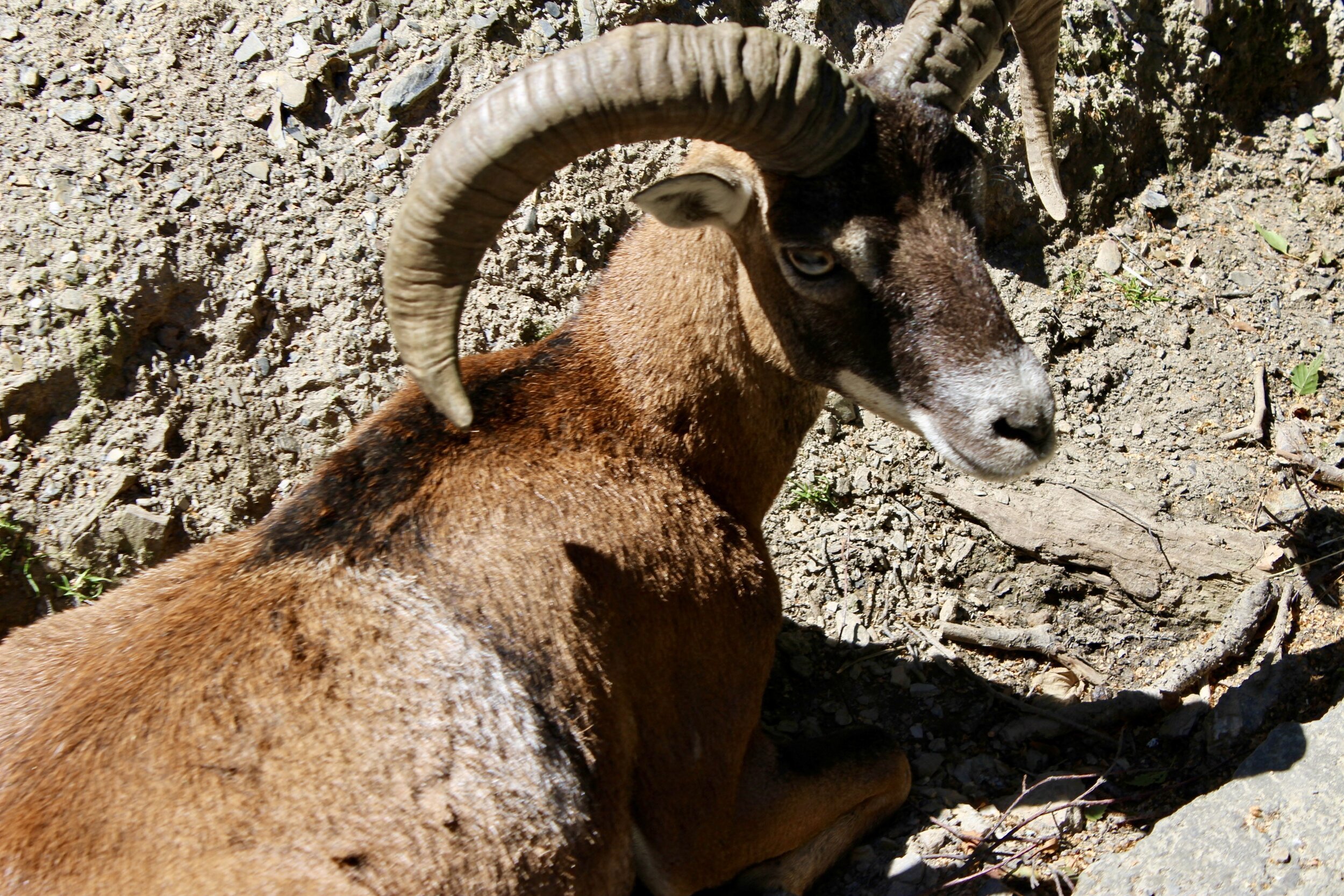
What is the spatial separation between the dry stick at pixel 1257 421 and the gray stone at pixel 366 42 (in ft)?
20.7

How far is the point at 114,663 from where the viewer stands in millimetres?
4340

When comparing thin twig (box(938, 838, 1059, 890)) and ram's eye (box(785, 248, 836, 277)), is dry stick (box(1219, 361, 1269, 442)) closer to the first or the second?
thin twig (box(938, 838, 1059, 890))

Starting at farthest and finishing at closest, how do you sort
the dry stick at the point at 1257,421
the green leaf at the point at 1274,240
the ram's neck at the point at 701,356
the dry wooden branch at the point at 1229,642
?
the green leaf at the point at 1274,240 → the dry stick at the point at 1257,421 → the dry wooden branch at the point at 1229,642 → the ram's neck at the point at 701,356

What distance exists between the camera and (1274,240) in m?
7.79

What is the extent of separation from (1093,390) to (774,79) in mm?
4217

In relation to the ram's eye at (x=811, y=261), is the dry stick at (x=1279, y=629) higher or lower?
lower

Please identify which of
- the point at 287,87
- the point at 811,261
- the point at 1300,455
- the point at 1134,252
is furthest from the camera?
the point at 1134,252

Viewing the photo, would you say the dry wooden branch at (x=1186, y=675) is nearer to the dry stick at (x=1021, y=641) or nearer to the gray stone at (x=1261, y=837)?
the dry stick at (x=1021, y=641)

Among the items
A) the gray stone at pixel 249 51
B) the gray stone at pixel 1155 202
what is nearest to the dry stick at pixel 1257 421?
the gray stone at pixel 1155 202

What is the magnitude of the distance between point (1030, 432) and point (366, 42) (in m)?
5.37

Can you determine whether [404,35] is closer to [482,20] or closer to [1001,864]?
[482,20]

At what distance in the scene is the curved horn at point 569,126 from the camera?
385cm

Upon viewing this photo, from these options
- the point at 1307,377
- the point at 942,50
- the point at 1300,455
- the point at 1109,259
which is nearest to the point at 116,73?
the point at 942,50

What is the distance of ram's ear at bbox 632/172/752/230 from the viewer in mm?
4254
